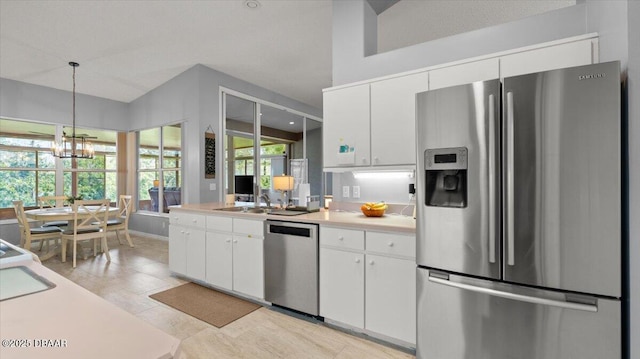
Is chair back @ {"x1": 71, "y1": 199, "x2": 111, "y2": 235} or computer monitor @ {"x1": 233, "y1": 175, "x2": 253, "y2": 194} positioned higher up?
computer monitor @ {"x1": 233, "y1": 175, "x2": 253, "y2": 194}

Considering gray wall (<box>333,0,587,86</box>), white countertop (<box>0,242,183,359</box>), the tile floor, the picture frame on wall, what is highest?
gray wall (<box>333,0,587,86</box>)

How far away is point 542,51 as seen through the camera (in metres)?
2.08

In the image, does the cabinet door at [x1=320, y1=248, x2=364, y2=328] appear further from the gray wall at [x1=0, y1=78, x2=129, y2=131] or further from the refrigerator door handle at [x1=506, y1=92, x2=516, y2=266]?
the gray wall at [x1=0, y1=78, x2=129, y2=131]

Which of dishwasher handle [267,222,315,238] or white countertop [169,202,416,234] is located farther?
dishwasher handle [267,222,315,238]

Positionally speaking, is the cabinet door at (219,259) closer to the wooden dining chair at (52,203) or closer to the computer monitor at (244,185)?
the computer monitor at (244,185)

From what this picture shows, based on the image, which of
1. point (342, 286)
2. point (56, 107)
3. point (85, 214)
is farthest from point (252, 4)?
point (56, 107)

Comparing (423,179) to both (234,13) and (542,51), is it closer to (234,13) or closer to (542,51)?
(542,51)

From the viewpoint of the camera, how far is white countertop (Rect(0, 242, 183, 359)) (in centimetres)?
57

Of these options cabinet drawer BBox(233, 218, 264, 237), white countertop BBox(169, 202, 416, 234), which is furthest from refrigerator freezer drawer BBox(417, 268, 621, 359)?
cabinet drawer BBox(233, 218, 264, 237)

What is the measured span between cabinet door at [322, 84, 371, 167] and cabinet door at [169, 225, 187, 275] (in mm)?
2015

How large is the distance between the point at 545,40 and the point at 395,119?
1.26 metres

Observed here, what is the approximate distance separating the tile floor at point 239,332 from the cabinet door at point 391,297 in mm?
173

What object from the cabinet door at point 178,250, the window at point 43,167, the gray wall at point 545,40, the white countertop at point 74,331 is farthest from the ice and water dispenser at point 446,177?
the window at point 43,167

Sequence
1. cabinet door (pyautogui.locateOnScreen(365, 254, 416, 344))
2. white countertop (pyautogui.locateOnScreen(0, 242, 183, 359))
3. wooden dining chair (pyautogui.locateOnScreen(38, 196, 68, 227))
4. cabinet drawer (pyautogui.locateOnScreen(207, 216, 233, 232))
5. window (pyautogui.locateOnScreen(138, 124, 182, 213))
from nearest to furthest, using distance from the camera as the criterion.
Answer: white countertop (pyautogui.locateOnScreen(0, 242, 183, 359)) → cabinet door (pyautogui.locateOnScreen(365, 254, 416, 344)) → cabinet drawer (pyautogui.locateOnScreen(207, 216, 233, 232)) → wooden dining chair (pyautogui.locateOnScreen(38, 196, 68, 227)) → window (pyautogui.locateOnScreen(138, 124, 182, 213))
